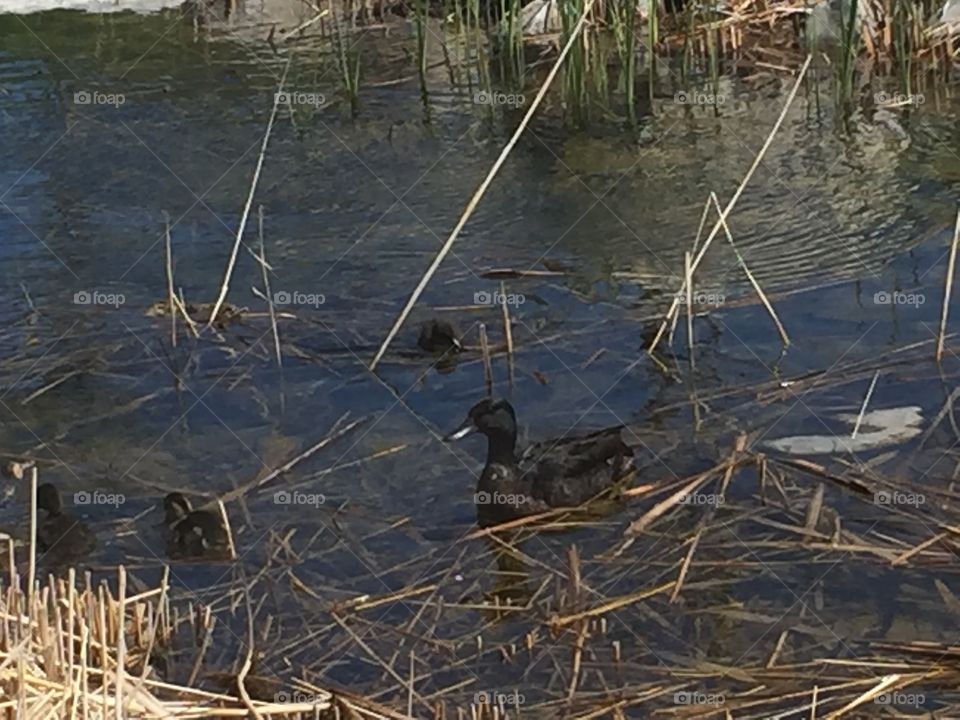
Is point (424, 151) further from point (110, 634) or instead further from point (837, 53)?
point (110, 634)

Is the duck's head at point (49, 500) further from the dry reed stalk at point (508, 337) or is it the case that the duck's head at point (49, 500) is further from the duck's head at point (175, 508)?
the dry reed stalk at point (508, 337)

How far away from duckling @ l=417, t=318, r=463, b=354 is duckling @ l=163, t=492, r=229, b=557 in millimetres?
1548

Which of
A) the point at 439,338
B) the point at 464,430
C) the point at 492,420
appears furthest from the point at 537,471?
the point at 439,338

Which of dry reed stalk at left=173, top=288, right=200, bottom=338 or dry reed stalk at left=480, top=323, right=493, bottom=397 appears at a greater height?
dry reed stalk at left=173, top=288, right=200, bottom=338

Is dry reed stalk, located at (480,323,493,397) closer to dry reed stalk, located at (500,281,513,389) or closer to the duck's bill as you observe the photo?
dry reed stalk, located at (500,281,513,389)

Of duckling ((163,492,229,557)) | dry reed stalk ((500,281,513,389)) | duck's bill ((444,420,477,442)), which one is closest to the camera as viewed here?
duckling ((163,492,229,557))

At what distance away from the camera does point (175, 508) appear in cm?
503

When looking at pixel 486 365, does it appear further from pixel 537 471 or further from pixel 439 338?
pixel 537 471

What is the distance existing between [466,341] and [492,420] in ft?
3.67

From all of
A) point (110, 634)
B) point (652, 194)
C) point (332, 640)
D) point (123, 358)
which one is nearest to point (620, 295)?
point (652, 194)

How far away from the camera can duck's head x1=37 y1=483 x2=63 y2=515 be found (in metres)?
5.12

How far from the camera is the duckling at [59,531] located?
5.00 meters

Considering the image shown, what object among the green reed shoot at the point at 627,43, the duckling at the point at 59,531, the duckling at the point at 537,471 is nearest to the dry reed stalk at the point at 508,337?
the duckling at the point at 537,471

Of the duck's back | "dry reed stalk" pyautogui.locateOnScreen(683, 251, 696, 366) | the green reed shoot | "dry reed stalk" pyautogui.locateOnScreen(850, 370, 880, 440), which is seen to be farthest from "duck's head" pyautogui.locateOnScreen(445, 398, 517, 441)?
the green reed shoot
